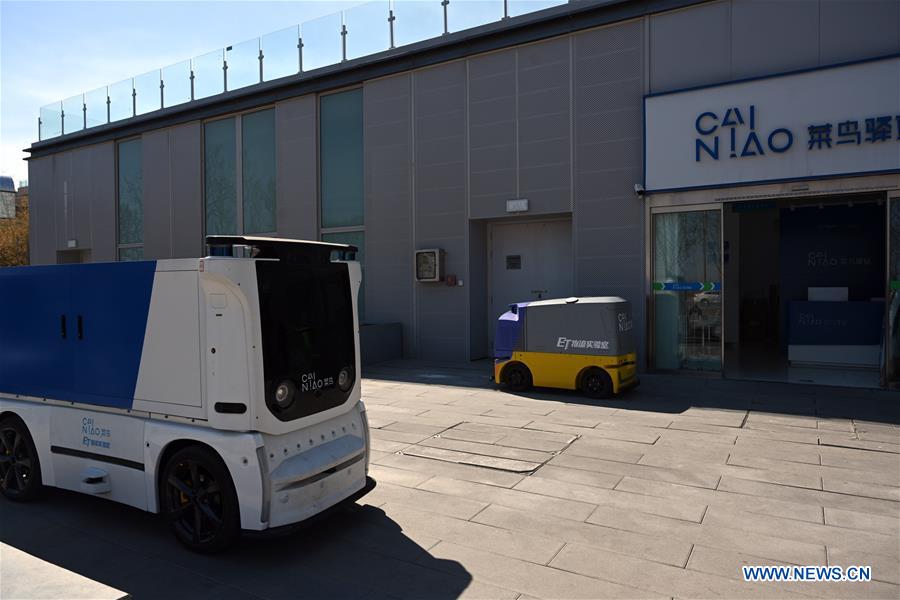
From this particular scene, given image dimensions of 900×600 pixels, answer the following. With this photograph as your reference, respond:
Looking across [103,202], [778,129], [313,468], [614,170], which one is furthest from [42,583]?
[103,202]

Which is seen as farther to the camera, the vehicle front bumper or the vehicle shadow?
the vehicle front bumper

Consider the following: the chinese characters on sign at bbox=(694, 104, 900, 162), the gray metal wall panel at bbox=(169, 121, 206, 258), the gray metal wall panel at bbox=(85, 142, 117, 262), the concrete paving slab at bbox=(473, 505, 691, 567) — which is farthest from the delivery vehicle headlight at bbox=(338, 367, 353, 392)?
the gray metal wall panel at bbox=(85, 142, 117, 262)

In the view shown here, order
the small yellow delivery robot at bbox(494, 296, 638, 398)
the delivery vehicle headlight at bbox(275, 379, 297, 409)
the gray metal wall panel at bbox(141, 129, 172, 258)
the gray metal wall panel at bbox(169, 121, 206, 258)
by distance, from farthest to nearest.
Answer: the gray metal wall panel at bbox(141, 129, 172, 258) → the gray metal wall panel at bbox(169, 121, 206, 258) → the small yellow delivery robot at bbox(494, 296, 638, 398) → the delivery vehicle headlight at bbox(275, 379, 297, 409)

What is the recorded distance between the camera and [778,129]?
35.6 feet

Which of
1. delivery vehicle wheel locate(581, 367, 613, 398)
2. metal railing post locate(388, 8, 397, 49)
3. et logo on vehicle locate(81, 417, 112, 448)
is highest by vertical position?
metal railing post locate(388, 8, 397, 49)

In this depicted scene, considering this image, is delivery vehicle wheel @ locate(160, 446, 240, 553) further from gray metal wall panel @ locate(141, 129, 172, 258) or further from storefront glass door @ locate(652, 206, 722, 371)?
gray metal wall panel @ locate(141, 129, 172, 258)

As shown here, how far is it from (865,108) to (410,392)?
9.10m

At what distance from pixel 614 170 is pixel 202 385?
10135 mm

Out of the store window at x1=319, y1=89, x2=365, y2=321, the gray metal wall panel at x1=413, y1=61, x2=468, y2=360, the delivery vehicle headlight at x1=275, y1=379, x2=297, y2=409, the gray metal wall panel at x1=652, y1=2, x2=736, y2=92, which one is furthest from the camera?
the store window at x1=319, y1=89, x2=365, y2=321

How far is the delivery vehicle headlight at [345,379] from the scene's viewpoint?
4844 mm

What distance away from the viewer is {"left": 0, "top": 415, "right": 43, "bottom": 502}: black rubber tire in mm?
5289

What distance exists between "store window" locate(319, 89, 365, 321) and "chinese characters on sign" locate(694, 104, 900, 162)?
27.8 feet

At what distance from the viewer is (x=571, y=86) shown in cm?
1286

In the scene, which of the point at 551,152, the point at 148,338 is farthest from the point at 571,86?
the point at 148,338
